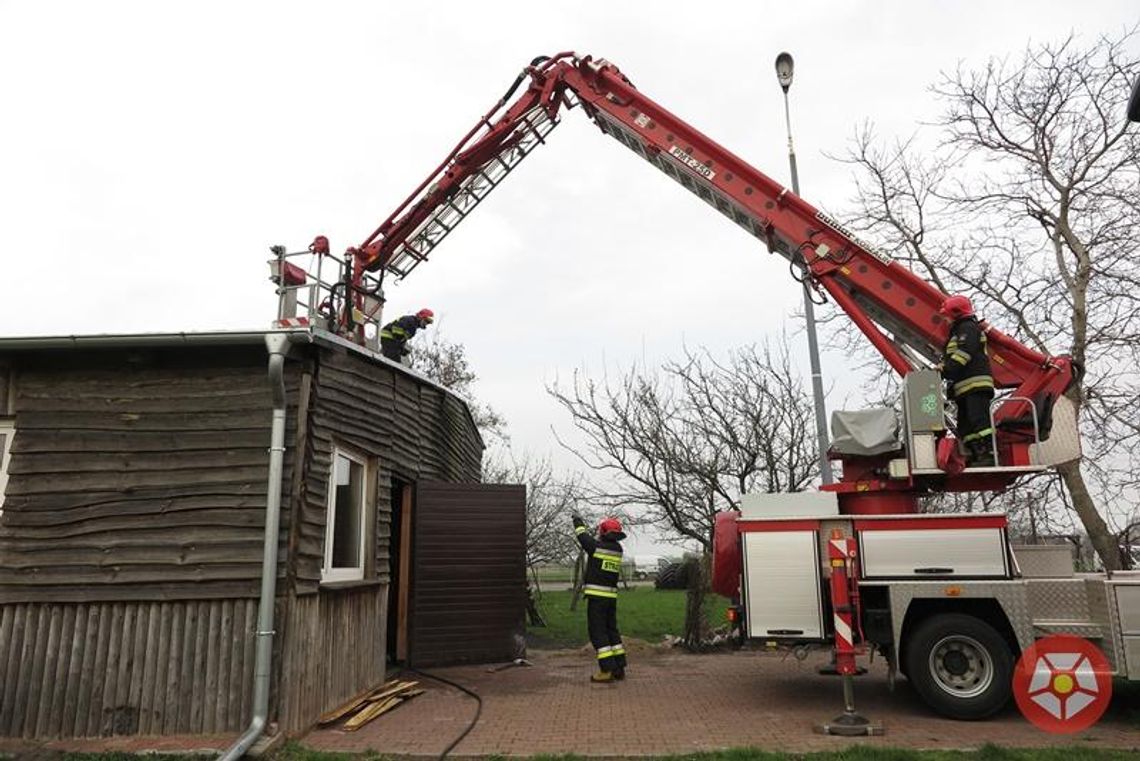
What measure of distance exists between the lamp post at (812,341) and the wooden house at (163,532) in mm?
5786

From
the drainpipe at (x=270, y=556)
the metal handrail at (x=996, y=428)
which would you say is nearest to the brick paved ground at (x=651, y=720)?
the drainpipe at (x=270, y=556)

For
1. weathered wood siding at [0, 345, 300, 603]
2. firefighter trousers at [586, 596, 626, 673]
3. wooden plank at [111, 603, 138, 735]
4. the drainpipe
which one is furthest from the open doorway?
wooden plank at [111, 603, 138, 735]

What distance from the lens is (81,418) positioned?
22.6 feet

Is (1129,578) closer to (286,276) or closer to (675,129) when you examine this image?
(675,129)

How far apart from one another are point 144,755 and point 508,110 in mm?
8267

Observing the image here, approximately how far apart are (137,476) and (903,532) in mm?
7039

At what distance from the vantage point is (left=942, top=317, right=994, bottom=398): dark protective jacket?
7.02 m

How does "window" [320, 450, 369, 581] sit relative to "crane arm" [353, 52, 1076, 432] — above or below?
below

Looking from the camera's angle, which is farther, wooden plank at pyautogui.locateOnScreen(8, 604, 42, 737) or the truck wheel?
the truck wheel

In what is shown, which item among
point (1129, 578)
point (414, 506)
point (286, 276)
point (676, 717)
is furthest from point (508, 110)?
point (1129, 578)

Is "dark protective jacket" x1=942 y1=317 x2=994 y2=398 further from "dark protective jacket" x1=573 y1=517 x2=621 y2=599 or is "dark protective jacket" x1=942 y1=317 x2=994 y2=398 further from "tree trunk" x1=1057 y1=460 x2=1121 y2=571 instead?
"tree trunk" x1=1057 y1=460 x2=1121 y2=571

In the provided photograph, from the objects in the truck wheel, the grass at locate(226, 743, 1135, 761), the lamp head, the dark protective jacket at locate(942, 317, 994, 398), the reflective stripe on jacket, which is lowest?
the grass at locate(226, 743, 1135, 761)

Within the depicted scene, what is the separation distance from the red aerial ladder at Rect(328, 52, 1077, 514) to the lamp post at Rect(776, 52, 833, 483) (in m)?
0.99

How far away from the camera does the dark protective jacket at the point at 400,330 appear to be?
34.7ft
